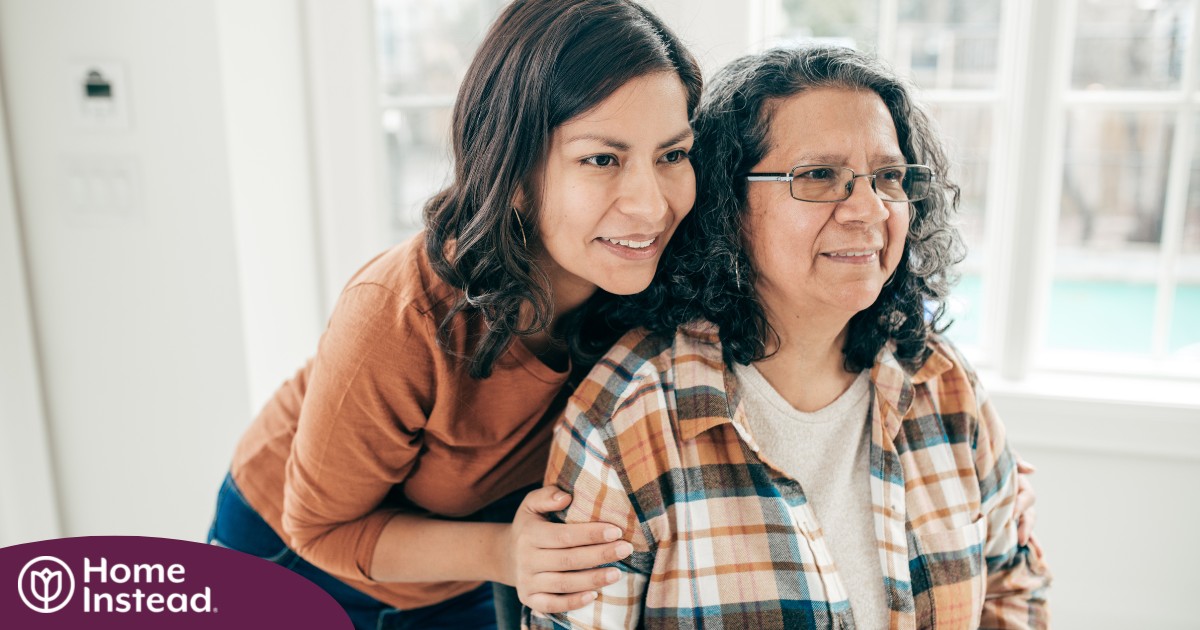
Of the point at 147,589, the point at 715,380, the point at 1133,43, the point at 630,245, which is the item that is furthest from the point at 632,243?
the point at 1133,43

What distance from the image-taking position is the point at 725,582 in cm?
108

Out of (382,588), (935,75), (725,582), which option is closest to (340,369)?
(382,588)

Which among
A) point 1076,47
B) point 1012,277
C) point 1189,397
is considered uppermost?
point 1076,47

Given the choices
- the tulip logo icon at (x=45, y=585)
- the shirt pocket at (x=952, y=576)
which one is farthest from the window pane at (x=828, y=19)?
the tulip logo icon at (x=45, y=585)

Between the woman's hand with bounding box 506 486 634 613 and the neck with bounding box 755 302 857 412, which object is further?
the neck with bounding box 755 302 857 412

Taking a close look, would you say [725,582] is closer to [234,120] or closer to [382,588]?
[382,588]

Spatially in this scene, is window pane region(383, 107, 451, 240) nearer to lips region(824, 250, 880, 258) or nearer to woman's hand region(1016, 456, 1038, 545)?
lips region(824, 250, 880, 258)

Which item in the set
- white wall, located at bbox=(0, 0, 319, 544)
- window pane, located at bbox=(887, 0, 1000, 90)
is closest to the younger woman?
white wall, located at bbox=(0, 0, 319, 544)

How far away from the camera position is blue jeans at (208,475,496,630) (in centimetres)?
145

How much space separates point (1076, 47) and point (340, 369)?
1.93 meters

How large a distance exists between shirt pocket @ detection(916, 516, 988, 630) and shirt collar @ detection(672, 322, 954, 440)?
6.5 inches

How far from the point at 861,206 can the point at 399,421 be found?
706mm

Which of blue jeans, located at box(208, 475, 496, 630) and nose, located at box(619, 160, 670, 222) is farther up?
nose, located at box(619, 160, 670, 222)

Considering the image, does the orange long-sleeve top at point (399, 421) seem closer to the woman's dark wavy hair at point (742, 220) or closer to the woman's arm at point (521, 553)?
the woman's arm at point (521, 553)
